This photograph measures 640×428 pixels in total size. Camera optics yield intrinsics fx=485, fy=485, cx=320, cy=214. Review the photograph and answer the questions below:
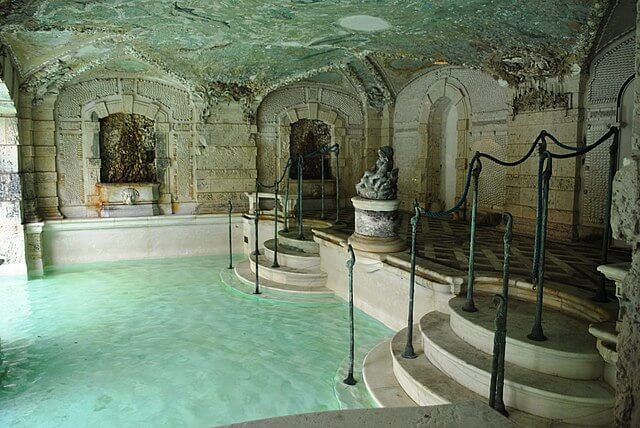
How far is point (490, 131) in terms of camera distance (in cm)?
819

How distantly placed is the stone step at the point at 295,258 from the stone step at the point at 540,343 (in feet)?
10.3

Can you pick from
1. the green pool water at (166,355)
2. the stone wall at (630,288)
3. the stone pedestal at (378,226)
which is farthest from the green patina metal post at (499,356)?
the stone pedestal at (378,226)

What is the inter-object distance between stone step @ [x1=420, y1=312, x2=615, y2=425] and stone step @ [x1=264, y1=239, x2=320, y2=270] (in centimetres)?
355

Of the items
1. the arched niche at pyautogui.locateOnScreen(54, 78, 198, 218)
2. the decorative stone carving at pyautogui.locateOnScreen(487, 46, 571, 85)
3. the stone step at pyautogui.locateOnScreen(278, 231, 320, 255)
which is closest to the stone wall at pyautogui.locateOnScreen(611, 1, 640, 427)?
the decorative stone carving at pyautogui.locateOnScreen(487, 46, 571, 85)

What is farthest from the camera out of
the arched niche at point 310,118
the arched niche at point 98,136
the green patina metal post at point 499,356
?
the arched niche at point 310,118

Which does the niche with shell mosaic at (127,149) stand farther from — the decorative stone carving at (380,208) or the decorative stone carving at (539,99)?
the decorative stone carving at (539,99)

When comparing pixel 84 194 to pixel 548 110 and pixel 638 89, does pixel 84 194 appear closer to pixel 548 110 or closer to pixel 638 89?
pixel 548 110

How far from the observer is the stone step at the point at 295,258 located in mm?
7129

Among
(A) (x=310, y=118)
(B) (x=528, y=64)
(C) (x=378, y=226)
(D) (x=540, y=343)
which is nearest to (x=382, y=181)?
(C) (x=378, y=226)

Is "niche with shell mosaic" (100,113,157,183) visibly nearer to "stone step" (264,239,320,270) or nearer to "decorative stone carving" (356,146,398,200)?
"stone step" (264,239,320,270)

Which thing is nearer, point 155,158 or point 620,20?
point 620,20

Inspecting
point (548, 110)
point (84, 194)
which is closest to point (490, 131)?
point (548, 110)

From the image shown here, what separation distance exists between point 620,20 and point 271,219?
6.22 meters

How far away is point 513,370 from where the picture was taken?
10.9 ft
